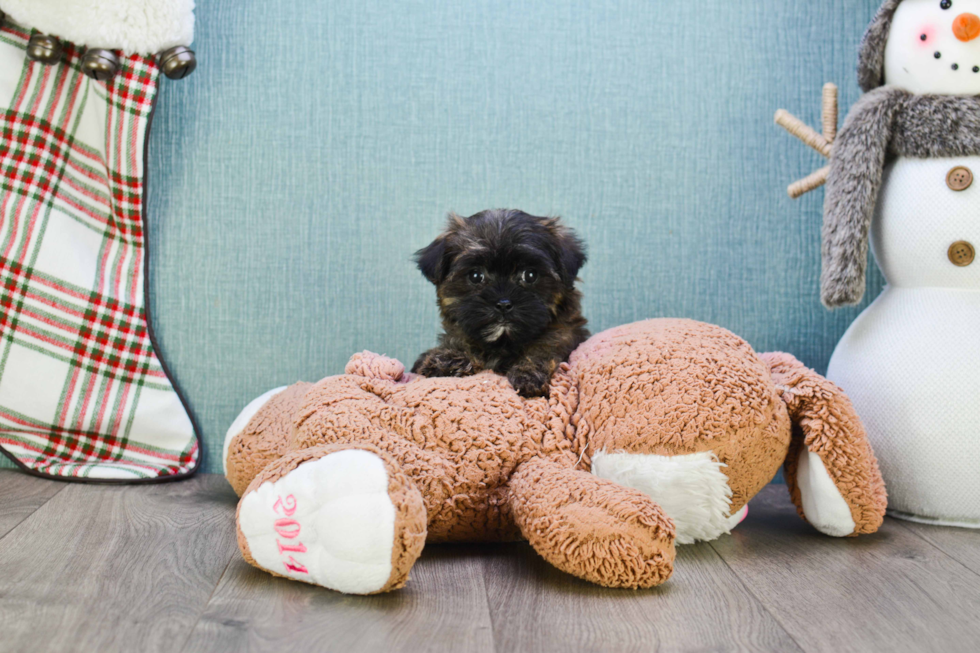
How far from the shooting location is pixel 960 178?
1580 mm

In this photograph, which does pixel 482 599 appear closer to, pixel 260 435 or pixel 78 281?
pixel 260 435

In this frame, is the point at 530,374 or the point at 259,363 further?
the point at 259,363

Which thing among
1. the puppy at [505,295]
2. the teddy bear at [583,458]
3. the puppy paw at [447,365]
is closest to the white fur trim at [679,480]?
the teddy bear at [583,458]

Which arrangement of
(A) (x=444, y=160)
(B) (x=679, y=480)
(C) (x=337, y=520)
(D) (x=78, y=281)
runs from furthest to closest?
1. (A) (x=444, y=160)
2. (D) (x=78, y=281)
3. (B) (x=679, y=480)
4. (C) (x=337, y=520)

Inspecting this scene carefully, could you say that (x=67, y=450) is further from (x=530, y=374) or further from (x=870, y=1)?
(x=870, y=1)

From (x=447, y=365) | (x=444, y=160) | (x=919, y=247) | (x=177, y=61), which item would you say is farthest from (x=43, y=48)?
(x=919, y=247)

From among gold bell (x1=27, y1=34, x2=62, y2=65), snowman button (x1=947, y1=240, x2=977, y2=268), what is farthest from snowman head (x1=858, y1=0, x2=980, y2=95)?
gold bell (x1=27, y1=34, x2=62, y2=65)

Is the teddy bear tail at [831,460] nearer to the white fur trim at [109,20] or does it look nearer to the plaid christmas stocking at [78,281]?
the plaid christmas stocking at [78,281]

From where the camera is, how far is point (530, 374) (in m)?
1.49

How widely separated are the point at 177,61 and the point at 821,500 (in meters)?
1.66

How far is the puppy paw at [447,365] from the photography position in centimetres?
156

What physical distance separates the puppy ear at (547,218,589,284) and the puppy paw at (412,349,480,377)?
0.85 feet

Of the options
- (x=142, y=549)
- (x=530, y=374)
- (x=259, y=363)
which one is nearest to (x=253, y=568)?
(x=142, y=549)

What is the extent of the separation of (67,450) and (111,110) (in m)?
0.84
